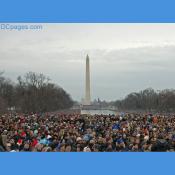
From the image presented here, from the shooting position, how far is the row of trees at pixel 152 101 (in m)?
41.4

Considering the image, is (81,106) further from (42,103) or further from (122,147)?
(122,147)

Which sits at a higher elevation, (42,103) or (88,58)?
(88,58)

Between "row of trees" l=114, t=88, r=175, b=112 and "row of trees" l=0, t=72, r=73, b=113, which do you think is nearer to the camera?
"row of trees" l=0, t=72, r=73, b=113

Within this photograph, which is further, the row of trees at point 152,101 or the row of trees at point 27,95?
the row of trees at point 152,101

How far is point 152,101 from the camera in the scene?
48.3 m

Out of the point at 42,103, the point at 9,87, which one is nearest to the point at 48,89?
the point at 42,103

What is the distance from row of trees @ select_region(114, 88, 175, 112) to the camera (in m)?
41.4

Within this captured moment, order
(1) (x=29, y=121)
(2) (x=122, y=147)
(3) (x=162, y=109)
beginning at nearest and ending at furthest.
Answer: (2) (x=122, y=147), (1) (x=29, y=121), (3) (x=162, y=109)

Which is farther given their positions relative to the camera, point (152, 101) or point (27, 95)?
point (152, 101)

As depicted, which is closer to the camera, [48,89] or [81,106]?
[48,89]

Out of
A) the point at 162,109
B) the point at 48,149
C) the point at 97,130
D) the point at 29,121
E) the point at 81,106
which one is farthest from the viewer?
the point at 162,109

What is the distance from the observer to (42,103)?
90.3 ft

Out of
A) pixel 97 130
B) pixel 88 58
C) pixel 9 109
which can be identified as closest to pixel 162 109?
pixel 9 109

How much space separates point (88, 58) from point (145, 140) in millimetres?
8006
